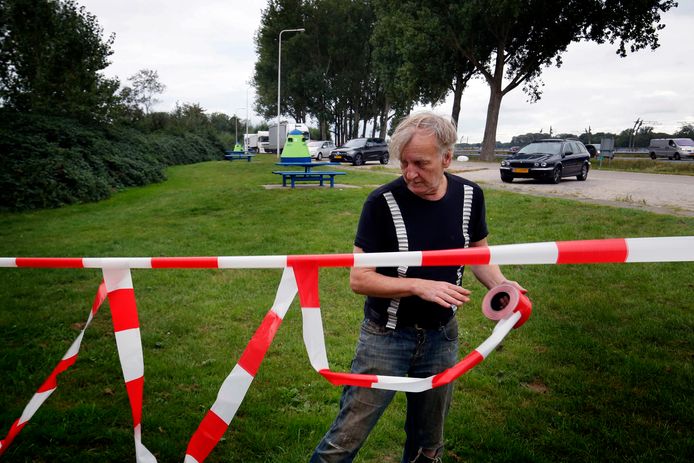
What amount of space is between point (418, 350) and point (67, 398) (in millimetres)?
2952

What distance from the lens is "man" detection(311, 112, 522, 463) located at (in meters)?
2.06

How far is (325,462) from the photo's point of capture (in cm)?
210

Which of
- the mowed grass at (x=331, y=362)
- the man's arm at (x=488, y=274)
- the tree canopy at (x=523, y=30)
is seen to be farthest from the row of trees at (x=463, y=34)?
the man's arm at (x=488, y=274)

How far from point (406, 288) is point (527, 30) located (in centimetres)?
3038

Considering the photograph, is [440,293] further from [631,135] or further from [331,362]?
[631,135]

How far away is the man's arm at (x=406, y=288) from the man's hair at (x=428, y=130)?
18.9 inches

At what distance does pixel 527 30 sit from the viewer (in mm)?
28312

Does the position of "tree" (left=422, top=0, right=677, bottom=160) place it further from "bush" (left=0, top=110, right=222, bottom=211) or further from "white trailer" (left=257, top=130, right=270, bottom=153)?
"white trailer" (left=257, top=130, right=270, bottom=153)

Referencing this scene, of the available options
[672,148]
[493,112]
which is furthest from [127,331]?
[672,148]

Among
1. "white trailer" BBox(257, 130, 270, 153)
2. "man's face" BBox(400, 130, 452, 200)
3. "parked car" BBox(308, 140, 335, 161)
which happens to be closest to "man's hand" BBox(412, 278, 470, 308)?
"man's face" BBox(400, 130, 452, 200)

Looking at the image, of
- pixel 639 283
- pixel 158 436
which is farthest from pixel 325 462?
pixel 639 283

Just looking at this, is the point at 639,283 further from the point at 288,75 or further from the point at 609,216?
the point at 288,75

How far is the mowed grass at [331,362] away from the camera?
324cm

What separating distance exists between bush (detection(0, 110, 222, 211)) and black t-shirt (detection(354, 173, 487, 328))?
13.4 meters
